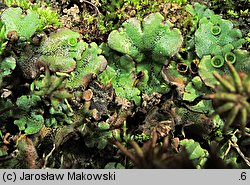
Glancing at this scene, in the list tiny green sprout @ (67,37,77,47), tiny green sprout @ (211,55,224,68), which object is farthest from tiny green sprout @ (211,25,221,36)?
tiny green sprout @ (67,37,77,47)

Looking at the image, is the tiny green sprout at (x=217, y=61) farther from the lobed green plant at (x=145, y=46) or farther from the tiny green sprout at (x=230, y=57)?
the lobed green plant at (x=145, y=46)

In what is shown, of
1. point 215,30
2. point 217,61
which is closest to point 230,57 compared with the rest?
point 217,61

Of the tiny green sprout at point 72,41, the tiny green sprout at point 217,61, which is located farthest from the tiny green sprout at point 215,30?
the tiny green sprout at point 72,41

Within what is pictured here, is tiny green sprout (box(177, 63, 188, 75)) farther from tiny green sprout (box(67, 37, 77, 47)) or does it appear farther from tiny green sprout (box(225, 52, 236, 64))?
tiny green sprout (box(67, 37, 77, 47))

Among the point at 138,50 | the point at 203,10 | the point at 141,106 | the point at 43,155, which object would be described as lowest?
the point at 43,155

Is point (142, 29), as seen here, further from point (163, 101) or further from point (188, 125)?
point (188, 125)

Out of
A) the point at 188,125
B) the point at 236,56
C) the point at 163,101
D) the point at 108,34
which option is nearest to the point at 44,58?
the point at 108,34
